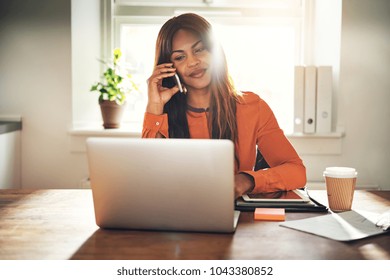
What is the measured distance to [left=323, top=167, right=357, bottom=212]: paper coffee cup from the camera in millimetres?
1252

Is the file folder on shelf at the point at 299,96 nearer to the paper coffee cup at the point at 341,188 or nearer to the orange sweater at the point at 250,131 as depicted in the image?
the orange sweater at the point at 250,131

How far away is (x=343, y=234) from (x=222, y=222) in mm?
254

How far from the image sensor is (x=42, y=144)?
2.68m

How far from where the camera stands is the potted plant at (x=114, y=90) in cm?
268

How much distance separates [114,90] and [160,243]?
180cm

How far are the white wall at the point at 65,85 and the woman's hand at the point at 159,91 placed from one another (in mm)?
966

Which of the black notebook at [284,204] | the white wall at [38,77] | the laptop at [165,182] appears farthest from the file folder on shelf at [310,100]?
the laptop at [165,182]

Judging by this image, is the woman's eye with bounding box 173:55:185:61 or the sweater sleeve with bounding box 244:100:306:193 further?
the woman's eye with bounding box 173:55:185:61

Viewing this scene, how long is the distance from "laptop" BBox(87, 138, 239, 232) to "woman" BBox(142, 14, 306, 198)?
76 centimetres

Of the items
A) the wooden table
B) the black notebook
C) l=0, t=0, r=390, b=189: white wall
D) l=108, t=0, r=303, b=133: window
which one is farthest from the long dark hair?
l=108, t=0, r=303, b=133: window

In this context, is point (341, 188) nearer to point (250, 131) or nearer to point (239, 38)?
point (250, 131)

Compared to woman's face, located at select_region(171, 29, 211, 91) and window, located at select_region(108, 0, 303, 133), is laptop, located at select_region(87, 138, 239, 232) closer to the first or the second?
woman's face, located at select_region(171, 29, 211, 91)

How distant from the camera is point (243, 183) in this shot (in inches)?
55.4

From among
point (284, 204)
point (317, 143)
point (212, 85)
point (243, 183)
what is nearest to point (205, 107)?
point (212, 85)
